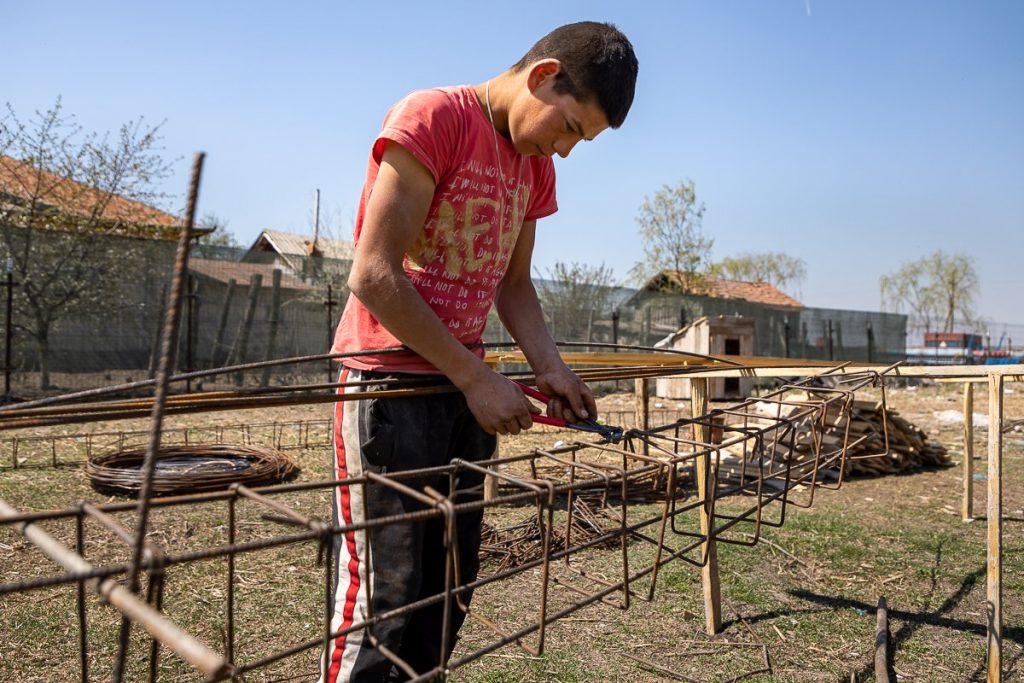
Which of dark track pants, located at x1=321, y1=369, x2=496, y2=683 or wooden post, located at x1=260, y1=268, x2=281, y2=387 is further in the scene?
wooden post, located at x1=260, y1=268, x2=281, y2=387

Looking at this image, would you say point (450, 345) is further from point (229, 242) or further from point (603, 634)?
point (229, 242)

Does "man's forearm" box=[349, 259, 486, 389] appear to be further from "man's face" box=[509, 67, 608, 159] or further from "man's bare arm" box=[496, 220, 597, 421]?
"man's face" box=[509, 67, 608, 159]

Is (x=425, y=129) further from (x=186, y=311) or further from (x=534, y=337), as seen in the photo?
(x=186, y=311)

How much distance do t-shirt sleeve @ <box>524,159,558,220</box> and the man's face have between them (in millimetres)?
283

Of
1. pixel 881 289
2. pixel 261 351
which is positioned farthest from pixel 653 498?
pixel 881 289

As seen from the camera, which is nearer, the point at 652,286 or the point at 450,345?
the point at 450,345

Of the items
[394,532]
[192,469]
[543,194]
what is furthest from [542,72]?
[192,469]

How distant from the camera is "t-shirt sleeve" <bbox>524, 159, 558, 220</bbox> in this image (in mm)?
2137

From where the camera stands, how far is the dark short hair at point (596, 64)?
170 centimetres

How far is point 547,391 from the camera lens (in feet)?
6.59

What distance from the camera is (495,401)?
1648mm

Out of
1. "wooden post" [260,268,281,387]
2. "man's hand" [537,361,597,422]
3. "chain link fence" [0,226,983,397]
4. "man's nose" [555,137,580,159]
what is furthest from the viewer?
"wooden post" [260,268,281,387]

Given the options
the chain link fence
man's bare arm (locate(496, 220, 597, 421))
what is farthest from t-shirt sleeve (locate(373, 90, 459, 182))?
the chain link fence

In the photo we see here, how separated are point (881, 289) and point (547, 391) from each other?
46.6 meters
